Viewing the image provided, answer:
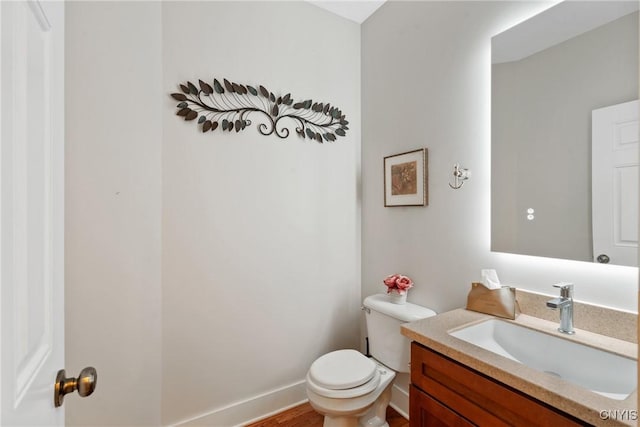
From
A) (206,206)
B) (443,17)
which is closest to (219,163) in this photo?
(206,206)

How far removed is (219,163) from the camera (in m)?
1.71

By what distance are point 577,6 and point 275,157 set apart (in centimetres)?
155

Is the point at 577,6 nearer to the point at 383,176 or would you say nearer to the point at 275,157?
the point at 383,176

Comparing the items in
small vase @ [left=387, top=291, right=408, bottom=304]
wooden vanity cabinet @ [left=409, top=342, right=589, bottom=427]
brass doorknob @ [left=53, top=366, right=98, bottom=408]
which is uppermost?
brass doorknob @ [left=53, top=366, right=98, bottom=408]

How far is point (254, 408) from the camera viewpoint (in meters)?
1.80

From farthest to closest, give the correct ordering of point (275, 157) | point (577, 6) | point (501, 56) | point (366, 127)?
point (366, 127)
point (275, 157)
point (501, 56)
point (577, 6)

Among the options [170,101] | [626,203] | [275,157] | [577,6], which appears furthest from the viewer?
[275,157]

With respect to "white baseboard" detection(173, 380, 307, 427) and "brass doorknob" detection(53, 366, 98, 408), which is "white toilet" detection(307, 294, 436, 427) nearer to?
"white baseboard" detection(173, 380, 307, 427)

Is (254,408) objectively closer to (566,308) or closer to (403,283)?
(403,283)

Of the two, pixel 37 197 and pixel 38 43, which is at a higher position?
pixel 38 43

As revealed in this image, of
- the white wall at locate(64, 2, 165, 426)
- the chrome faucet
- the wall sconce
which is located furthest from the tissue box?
the white wall at locate(64, 2, 165, 426)

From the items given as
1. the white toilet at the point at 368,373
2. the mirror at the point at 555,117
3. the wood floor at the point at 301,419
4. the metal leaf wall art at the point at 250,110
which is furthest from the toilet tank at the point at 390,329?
the metal leaf wall art at the point at 250,110

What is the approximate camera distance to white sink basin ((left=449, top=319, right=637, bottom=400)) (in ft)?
2.85

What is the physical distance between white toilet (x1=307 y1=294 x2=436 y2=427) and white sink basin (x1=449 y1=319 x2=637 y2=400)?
39cm
